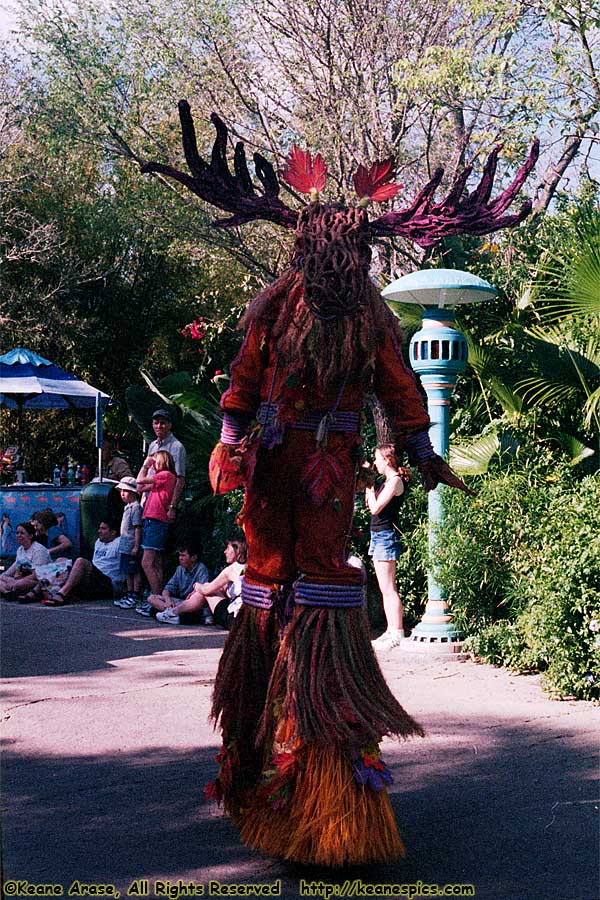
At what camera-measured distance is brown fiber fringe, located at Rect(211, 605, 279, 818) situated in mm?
3594

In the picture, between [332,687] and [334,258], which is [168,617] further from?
[334,258]

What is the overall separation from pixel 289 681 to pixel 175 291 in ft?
71.9

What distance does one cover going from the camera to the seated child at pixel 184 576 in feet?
31.6

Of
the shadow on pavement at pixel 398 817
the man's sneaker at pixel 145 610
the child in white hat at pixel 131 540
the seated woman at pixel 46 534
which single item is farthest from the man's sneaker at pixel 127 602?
the shadow on pavement at pixel 398 817

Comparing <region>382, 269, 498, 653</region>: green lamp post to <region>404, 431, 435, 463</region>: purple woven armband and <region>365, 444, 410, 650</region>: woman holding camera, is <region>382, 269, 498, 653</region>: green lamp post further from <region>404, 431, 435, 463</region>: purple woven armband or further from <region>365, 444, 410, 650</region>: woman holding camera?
Result: <region>404, 431, 435, 463</region>: purple woven armband

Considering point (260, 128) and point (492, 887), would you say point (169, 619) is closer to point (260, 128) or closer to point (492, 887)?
point (492, 887)

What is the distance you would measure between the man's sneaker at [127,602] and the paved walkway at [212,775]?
10.6 ft

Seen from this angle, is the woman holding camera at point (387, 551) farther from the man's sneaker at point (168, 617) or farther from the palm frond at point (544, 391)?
the man's sneaker at point (168, 617)

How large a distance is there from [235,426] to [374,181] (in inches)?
40.3

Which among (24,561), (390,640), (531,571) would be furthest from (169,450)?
(531,571)

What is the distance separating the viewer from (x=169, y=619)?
9.07m


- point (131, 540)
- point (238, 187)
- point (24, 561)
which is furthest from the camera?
point (24, 561)

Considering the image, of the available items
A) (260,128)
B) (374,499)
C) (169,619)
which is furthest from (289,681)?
(260,128)

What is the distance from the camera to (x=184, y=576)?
975cm
